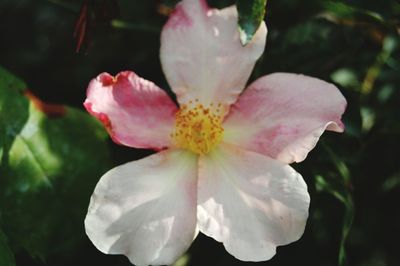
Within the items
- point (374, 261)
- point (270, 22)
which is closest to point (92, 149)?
point (270, 22)

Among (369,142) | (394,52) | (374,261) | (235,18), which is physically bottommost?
(374,261)

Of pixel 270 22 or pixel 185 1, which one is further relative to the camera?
pixel 270 22

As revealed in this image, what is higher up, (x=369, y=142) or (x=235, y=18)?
(x=235, y=18)

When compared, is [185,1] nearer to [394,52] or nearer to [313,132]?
[313,132]

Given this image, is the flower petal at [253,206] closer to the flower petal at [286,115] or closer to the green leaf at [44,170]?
the flower petal at [286,115]

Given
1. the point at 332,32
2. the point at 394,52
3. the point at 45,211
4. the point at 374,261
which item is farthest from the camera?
the point at 374,261

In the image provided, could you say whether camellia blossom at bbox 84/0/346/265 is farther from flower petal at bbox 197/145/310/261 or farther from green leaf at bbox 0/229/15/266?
green leaf at bbox 0/229/15/266

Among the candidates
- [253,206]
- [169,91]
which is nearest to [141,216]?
[253,206]
